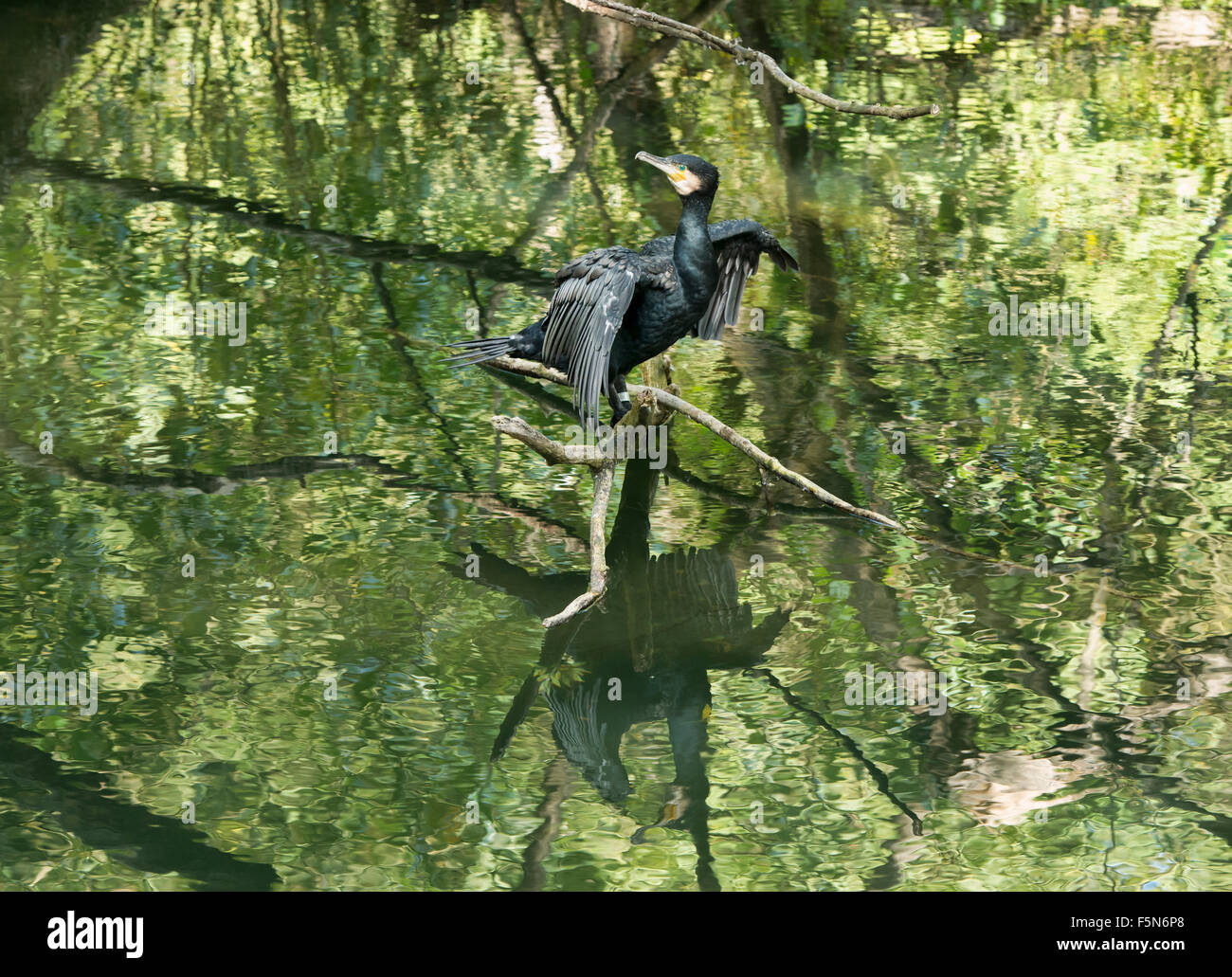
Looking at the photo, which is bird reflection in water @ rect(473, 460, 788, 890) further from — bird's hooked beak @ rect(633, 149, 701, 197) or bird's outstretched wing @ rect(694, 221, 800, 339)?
bird's hooked beak @ rect(633, 149, 701, 197)

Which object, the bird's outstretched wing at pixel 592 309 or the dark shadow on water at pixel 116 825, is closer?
the dark shadow on water at pixel 116 825

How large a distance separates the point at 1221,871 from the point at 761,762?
1.50m

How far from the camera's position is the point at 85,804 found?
4621 millimetres

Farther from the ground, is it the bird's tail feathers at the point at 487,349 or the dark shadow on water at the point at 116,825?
the bird's tail feathers at the point at 487,349

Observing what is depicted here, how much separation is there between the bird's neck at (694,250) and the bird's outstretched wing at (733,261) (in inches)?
13.1

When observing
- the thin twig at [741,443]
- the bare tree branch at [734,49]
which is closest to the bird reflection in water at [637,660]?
the thin twig at [741,443]

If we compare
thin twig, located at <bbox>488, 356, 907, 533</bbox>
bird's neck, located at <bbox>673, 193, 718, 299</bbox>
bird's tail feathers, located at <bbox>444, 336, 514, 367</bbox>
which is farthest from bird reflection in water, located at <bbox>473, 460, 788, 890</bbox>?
bird's neck, located at <bbox>673, 193, 718, 299</bbox>

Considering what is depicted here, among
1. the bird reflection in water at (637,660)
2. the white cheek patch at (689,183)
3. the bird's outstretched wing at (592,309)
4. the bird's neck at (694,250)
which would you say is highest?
the white cheek patch at (689,183)

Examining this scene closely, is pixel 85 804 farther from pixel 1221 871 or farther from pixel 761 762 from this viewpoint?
pixel 1221 871

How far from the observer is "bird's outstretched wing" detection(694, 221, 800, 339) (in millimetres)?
6027

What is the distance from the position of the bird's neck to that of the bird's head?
0.19 ft

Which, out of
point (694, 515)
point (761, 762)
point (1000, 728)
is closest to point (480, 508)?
point (694, 515)

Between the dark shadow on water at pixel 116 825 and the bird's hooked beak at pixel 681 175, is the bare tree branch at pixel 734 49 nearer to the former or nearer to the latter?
the bird's hooked beak at pixel 681 175

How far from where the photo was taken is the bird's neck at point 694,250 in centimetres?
560
